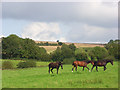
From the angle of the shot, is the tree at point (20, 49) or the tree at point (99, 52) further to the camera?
the tree at point (99, 52)

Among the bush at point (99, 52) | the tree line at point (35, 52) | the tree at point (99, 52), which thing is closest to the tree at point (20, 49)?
the tree line at point (35, 52)

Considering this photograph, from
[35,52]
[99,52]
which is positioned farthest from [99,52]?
[35,52]

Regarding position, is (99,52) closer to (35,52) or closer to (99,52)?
(99,52)

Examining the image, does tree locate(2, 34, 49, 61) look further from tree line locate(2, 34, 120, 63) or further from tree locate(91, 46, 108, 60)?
tree locate(91, 46, 108, 60)

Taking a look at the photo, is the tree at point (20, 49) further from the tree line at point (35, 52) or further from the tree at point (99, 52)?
the tree at point (99, 52)

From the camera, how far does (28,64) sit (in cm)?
5659

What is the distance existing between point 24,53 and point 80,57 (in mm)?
25731

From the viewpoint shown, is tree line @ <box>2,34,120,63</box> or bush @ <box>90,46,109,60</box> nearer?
tree line @ <box>2,34,120,63</box>

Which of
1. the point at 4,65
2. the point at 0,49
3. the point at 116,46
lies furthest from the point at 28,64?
the point at 116,46

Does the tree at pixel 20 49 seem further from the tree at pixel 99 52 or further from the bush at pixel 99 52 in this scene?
the tree at pixel 99 52

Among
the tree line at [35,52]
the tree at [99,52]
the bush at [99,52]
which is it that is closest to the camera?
the tree line at [35,52]

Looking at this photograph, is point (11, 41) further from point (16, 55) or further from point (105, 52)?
point (105, 52)

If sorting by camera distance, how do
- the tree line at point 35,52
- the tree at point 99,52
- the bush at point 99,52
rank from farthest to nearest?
the bush at point 99,52
the tree at point 99,52
the tree line at point 35,52

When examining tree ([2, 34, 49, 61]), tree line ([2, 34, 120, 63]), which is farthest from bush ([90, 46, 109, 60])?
tree ([2, 34, 49, 61])
